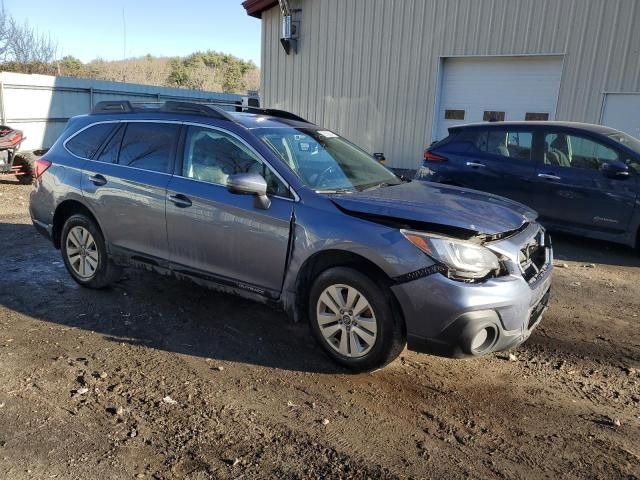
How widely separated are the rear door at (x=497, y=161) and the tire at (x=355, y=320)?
476 cm

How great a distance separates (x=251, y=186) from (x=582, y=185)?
5.00 m

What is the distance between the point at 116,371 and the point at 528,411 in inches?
106

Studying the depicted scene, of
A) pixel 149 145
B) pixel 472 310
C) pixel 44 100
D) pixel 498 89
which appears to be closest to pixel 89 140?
pixel 149 145

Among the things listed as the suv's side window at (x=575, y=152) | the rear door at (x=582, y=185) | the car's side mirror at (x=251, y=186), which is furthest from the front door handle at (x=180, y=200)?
the suv's side window at (x=575, y=152)

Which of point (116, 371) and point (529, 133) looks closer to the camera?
point (116, 371)

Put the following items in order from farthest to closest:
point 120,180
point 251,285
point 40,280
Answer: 1. point 40,280
2. point 120,180
3. point 251,285

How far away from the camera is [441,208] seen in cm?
362

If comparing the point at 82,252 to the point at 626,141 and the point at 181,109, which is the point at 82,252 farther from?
the point at 626,141

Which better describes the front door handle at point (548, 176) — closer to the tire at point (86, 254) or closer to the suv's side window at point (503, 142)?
the suv's side window at point (503, 142)

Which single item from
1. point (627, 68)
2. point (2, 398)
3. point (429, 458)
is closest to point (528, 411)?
point (429, 458)

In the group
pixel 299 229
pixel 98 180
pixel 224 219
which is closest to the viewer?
pixel 299 229

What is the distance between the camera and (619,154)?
6.75 meters

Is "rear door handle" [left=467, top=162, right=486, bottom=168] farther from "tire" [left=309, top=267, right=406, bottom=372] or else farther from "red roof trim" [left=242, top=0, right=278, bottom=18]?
"red roof trim" [left=242, top=0, right=278, bottom=18]

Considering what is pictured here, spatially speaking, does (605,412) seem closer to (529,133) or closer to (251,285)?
(251,285)
